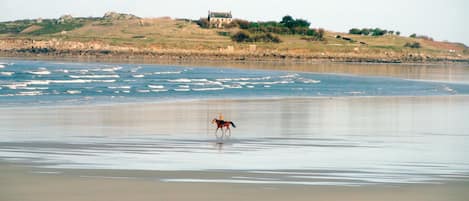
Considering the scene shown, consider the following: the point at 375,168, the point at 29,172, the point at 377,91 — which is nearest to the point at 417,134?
the point at 375,168

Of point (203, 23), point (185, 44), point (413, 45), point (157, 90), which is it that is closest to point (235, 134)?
point (157, 90)

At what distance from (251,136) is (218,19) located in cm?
15228

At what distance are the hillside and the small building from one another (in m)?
3.86

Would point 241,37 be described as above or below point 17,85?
above

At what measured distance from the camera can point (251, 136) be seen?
2070 cm

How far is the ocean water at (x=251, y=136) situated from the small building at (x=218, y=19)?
13062 cm

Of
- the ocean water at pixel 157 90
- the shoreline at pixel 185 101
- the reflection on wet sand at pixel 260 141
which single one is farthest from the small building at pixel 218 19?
the reflection on wet sand at pixel 260 141

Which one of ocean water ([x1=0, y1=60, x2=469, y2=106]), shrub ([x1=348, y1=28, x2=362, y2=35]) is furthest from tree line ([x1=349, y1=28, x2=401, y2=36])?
ocean water ([x1=0, y1=60, x2=469, y2=106])

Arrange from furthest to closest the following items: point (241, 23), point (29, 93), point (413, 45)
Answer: point (241, 23) → point (413, 45) → point (29, 93)

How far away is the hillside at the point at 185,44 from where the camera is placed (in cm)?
13612

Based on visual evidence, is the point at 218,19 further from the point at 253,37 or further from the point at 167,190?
the point at 167,190

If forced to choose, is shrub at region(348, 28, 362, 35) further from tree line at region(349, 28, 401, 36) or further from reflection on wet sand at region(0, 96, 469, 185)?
reflection on wet sand at region(0, 96, 469, 185)

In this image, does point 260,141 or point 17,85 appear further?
point 17,85

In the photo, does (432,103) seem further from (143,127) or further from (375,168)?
(375,168)
